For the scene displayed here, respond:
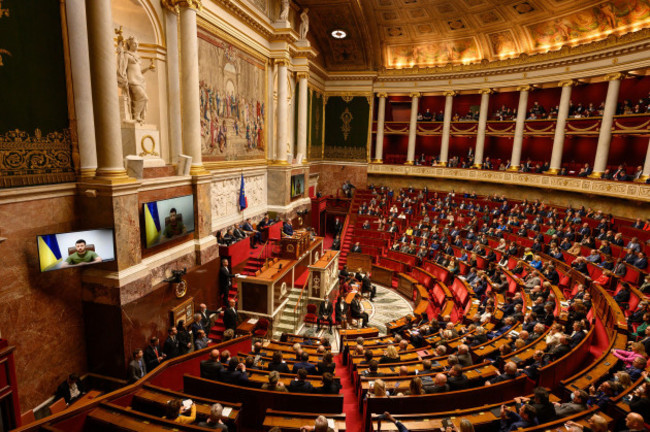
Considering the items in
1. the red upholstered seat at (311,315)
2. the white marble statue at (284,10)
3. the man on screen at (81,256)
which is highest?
the white marble statue at (284,10)

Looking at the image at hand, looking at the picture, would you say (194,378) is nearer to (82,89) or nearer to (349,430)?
(349,430)

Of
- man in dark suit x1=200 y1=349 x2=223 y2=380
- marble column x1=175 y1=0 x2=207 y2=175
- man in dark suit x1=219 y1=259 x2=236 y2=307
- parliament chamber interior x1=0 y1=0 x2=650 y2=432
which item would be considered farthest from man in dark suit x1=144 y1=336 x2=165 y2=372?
marble column x1=175 y1=0 x2=207 y2=175

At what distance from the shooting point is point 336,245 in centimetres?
1773

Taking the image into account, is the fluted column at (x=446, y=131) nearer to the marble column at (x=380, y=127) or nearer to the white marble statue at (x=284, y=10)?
the marble column at (x=380, y=127)

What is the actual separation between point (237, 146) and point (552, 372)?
40.2ft

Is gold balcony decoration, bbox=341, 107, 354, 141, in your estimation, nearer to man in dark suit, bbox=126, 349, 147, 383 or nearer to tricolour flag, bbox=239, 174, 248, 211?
tricolour flag, bbox=239, 174, 248, 211

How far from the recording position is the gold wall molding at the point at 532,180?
1512cm

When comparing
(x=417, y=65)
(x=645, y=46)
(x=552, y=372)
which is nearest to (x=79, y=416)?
(x=552, y=372)

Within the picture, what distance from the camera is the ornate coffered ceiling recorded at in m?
16.9

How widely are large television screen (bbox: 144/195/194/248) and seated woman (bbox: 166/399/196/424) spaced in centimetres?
449

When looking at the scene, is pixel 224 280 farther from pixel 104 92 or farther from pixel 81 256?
pixel 104 92

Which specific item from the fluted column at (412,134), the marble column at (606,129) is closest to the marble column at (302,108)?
the fluted column at (412,134)

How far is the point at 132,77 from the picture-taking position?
9062 mm

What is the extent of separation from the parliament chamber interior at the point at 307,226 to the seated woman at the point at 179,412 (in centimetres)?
3
